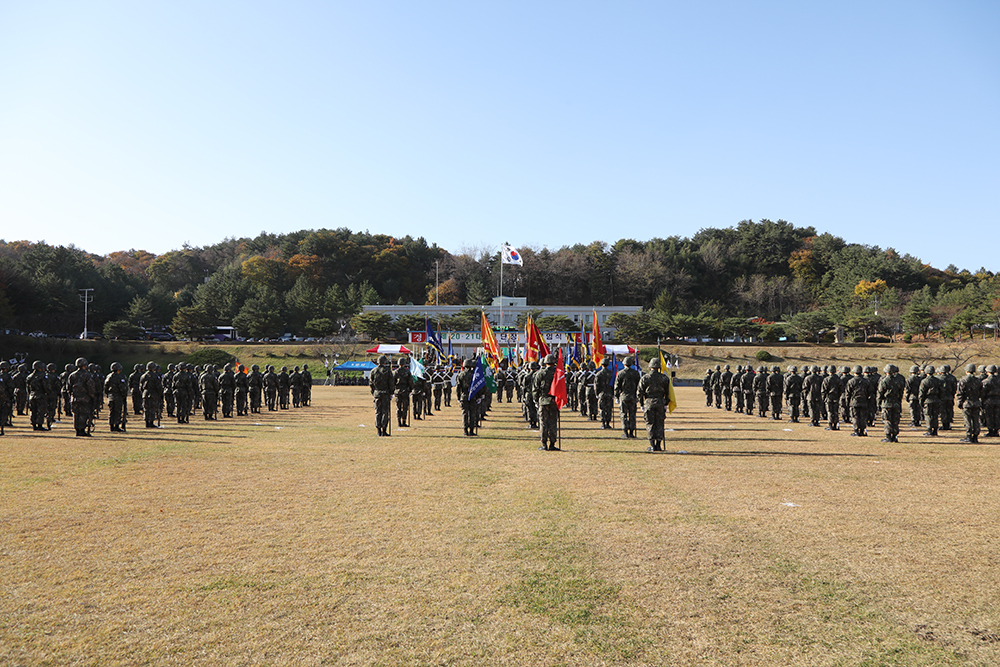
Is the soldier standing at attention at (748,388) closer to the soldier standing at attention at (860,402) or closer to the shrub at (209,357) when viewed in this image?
the soldier standing at attention at (860,402)

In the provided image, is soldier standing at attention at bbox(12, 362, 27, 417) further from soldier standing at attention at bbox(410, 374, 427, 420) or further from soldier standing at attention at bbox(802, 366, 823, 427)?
soldier standing at attention at bbox(802, 366, 823, 427)

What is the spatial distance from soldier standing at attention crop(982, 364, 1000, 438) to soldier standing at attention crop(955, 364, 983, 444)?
0.29 m

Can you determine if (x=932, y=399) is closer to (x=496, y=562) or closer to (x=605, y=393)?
(x=605, y=393)

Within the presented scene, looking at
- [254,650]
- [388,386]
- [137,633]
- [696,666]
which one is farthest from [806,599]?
[388,386]

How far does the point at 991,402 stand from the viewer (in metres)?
17.1

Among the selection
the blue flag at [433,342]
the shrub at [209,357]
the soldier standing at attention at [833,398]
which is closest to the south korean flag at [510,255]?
the blue flag at [433,342]

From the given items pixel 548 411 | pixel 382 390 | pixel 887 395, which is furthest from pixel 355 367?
pixel 887 395

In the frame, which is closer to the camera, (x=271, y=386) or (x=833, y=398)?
(x=833, y=398)

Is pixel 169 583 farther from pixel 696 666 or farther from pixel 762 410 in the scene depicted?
pixel 762 410

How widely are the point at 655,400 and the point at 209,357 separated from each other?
2246 inches

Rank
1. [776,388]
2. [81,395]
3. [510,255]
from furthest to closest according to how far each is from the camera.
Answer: [510,255], [776,388], [81,395]

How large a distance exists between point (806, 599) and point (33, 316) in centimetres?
8857

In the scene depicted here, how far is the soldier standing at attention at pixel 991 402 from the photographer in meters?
17.0

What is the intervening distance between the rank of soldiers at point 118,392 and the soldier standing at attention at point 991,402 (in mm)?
23108
